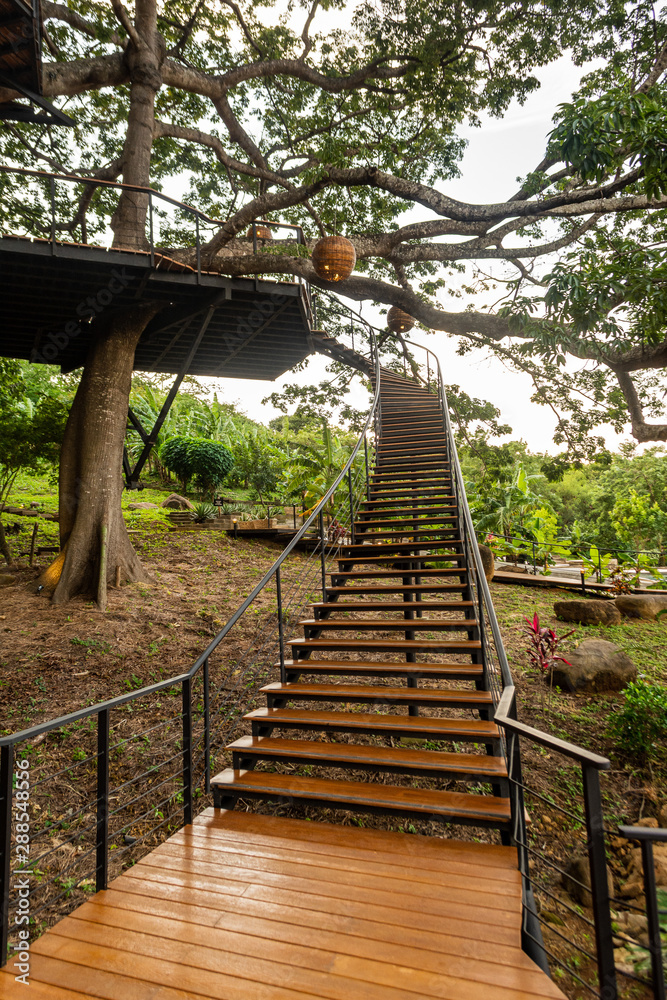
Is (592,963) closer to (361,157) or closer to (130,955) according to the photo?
(130,955)

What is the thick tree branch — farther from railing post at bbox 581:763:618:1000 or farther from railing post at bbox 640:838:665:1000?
railing post at bbox 640:838:665:1000

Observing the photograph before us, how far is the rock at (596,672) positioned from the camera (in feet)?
20.7

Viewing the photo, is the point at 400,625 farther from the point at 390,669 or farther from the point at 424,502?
the point at 424,502

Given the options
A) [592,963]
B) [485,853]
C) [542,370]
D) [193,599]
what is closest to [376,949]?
[485,853]

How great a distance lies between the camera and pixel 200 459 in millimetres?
15578

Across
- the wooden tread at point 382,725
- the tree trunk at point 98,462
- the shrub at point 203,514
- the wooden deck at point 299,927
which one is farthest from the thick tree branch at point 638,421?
the shrub at point 203,514

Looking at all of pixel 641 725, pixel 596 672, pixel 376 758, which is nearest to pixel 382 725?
pixel 376 758

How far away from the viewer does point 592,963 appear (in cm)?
322

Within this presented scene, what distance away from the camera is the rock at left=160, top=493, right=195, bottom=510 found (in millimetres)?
14646

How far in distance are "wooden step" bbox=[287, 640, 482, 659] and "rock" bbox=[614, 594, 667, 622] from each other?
5.87m

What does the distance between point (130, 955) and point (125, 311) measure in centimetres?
864

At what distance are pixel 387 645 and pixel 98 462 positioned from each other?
571 centimetres

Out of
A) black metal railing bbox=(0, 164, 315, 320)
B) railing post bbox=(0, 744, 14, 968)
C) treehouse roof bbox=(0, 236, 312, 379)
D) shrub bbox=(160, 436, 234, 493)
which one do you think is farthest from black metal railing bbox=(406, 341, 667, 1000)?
shrub bbox=(160, 436, 234, 493)

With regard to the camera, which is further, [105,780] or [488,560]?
[488,560]
